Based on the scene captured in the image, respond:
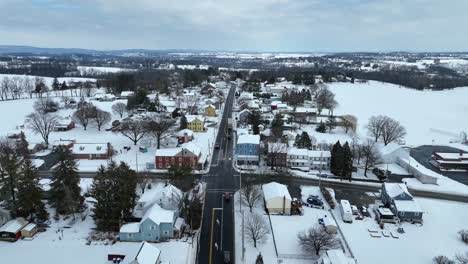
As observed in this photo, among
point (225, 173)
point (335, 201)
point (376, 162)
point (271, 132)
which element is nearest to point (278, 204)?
point (335, 201)

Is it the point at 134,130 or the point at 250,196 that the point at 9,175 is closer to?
the point at 250,196

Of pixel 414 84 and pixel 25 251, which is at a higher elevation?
pixel 414 84

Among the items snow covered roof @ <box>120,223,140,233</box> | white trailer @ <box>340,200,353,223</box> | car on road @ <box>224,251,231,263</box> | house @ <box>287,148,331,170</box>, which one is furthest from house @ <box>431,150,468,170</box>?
snow covered roof @ <box>120,223,140,233</box>

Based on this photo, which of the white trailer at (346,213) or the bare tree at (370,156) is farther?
the bare tree at (370,156)

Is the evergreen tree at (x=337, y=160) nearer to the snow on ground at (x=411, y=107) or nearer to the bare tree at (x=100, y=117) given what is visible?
the snow on ground at (x=411, y=107)

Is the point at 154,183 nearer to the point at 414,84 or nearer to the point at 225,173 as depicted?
the point at 225,173

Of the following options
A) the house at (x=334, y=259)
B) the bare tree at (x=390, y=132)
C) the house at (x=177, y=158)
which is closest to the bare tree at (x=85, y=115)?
the house at (x=177, y=158)
